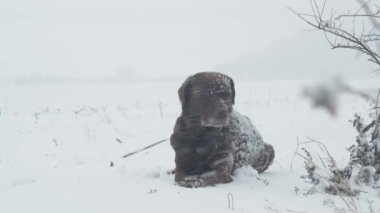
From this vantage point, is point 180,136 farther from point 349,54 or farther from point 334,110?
point 334,110

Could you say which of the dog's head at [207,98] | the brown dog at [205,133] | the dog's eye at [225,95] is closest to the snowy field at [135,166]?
the brown dog at [205,133]

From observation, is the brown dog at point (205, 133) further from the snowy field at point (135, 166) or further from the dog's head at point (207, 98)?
the snowy field at point (135, 166)

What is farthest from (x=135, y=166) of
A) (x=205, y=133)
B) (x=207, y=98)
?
(x=207, y=98)

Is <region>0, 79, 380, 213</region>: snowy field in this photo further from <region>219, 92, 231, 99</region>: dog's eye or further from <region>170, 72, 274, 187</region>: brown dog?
<region>219, 92, 231, 99</region>: dog's eye

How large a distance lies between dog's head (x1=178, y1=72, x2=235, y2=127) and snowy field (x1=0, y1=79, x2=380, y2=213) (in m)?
0.72

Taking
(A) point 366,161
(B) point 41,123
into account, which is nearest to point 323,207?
(A) point 366,161

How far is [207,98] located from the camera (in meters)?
5.22

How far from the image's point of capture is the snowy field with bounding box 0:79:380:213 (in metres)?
4.33

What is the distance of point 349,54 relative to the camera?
4840mm

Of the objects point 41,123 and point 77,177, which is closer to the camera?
point 77,177

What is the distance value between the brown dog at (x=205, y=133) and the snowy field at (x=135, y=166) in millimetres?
206

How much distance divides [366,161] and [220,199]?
5.83ft

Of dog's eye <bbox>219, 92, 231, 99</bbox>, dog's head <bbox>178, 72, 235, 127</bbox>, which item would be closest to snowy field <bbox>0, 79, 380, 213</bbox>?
dog's head <bbox>178, 72, 235, 127</bbox>

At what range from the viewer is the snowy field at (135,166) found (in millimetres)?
4328
